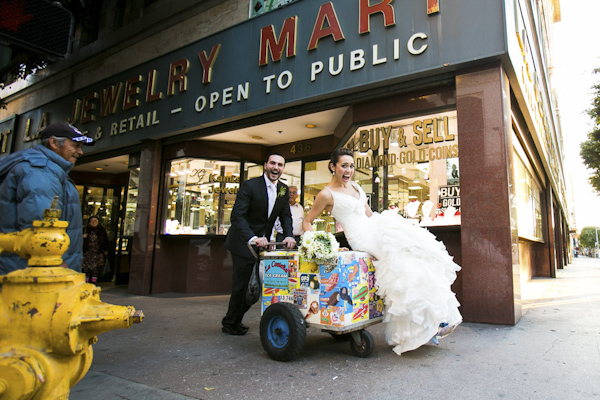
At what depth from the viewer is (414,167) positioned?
6.15 meters

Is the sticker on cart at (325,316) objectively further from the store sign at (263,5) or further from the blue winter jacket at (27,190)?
the store sign at (263,5)

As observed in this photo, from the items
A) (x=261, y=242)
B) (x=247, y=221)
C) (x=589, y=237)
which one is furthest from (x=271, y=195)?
(x=589, y=237)

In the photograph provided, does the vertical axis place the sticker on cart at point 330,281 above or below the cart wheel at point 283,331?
above

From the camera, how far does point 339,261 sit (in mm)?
3137

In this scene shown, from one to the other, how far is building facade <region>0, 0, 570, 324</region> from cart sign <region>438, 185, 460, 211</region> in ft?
0.06

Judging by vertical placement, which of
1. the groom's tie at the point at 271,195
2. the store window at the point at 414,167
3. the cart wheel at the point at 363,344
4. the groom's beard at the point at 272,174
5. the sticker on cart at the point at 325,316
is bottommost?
the cart wheel at the point at 363,344

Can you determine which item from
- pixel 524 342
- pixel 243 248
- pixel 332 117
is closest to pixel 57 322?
pixel 243 248

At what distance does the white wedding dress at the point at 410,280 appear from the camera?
3.10 m

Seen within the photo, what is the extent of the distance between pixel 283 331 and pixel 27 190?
223 cm

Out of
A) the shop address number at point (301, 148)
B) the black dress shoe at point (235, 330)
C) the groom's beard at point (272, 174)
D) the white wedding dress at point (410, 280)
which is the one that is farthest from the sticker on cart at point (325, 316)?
the shop address number at point (301, 148)

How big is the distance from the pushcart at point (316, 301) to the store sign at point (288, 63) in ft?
11.7

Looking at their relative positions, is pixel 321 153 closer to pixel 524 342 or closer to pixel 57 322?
pixel 524 342

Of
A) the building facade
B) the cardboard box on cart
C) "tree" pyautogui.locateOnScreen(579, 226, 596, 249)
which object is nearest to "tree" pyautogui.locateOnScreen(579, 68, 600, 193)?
the building facade

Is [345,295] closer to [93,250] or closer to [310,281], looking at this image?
[310,281]
